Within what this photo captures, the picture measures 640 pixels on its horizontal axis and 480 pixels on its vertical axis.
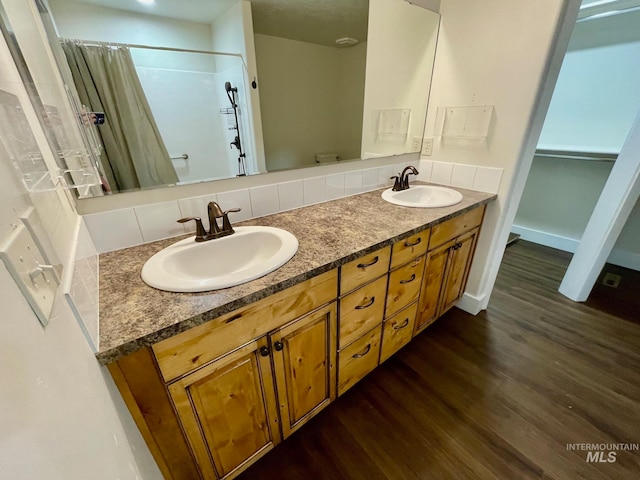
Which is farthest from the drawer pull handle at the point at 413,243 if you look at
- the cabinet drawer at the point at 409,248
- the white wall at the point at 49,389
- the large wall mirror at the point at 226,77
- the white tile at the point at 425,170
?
the white wall at the point at 49,389

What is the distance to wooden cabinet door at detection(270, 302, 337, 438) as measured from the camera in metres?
0.90

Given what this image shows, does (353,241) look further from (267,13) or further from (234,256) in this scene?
(267,13)

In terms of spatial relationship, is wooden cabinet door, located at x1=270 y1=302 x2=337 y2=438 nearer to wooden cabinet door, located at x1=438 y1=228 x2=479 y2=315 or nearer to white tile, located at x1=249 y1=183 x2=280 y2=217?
white tile, located at x1=249 y1=183 x2=280 y2=217

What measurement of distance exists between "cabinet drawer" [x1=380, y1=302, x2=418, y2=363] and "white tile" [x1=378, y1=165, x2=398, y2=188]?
0.79 meters

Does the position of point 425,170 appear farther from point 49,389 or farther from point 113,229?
point 49,389

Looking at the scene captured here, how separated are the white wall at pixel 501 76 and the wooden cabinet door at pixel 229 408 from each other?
153cm

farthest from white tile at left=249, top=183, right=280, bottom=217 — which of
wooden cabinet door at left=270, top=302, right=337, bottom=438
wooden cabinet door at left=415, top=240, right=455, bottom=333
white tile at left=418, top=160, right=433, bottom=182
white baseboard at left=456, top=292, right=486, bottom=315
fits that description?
white baseboard at left=456, top=292, right=486, bottom=315

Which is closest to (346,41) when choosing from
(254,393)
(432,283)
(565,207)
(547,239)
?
(432,283)

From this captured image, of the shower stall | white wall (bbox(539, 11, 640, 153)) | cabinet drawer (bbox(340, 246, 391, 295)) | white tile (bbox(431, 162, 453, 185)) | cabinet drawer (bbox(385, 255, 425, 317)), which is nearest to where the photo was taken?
the shower stall

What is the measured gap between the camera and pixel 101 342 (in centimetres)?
56

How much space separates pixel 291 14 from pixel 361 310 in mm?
1289

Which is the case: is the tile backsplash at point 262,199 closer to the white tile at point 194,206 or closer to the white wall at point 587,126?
the white tile at point 194,206

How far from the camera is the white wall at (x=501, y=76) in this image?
125 centimetres

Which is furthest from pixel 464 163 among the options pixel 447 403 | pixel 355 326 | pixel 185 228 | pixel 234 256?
pixel 185 228
